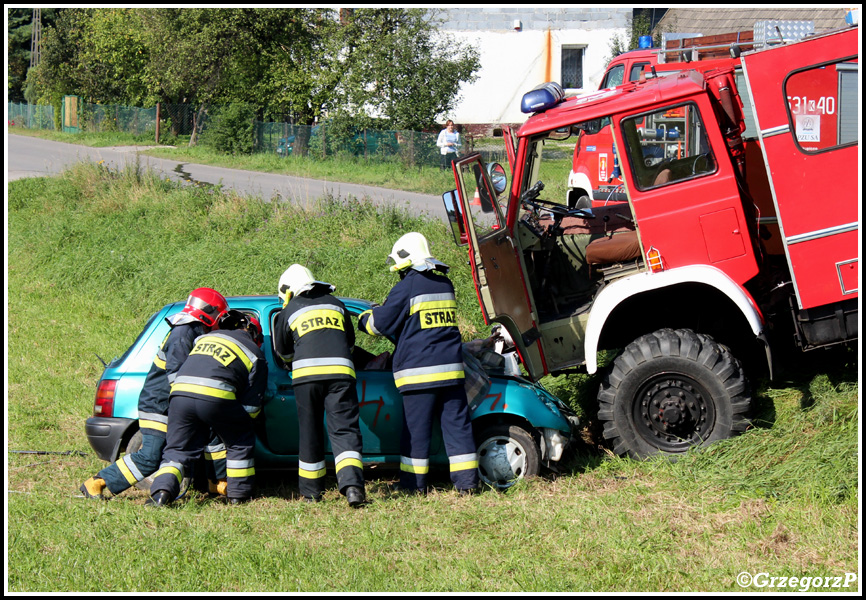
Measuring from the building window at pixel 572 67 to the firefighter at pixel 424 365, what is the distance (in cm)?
2586

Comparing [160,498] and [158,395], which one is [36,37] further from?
[160,498]

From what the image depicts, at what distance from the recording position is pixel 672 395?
19.8ft

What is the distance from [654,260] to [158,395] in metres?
3.76

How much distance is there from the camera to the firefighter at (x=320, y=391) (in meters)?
5.68

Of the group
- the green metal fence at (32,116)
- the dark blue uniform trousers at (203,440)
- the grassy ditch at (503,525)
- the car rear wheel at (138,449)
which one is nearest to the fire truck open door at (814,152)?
the grassy ditch at (503,525)

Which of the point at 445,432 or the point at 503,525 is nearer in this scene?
the point at 503,525

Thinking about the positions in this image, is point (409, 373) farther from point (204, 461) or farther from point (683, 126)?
point (683, 126)

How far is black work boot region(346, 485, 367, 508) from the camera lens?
18.2ft

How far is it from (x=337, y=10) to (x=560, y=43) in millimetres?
8883

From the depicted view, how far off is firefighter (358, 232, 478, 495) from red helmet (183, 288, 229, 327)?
1085 millimetres

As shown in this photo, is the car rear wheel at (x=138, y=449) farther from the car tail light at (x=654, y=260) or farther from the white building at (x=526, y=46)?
the white building at (x=526, y=46)

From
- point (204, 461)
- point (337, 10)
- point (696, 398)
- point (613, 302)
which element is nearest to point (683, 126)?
point (613, 302)

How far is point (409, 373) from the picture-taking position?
229 inches

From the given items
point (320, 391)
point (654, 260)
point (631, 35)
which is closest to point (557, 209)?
point (654, 260)
